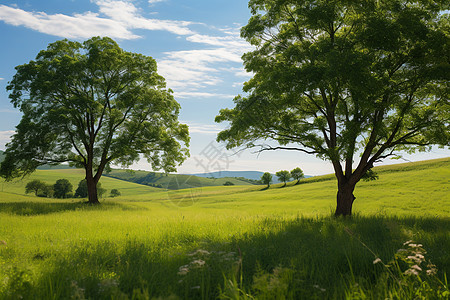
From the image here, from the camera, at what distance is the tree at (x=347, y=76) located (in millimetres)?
11875

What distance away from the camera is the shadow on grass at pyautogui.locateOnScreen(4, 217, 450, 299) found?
3.62m

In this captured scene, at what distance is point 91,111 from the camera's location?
989 inches

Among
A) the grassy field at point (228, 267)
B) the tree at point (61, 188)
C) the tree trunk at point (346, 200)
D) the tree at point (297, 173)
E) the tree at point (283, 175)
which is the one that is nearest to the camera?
the grassy field at point (228, 267)

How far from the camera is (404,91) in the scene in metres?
13.6

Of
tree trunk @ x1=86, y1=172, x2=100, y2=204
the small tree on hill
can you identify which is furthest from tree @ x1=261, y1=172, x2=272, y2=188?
tree trunk @ x1=86, y1=172, x2=100, y2=204

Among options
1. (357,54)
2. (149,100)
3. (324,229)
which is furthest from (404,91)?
(149,100)

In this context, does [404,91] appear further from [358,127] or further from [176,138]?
A: [176,138]

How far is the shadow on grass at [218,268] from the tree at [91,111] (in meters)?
19.8

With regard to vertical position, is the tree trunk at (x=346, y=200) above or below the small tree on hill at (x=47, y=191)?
above

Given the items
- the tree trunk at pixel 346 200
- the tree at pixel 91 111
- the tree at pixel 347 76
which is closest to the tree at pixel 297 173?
the tree at pixel 91 111

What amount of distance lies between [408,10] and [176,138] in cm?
2310

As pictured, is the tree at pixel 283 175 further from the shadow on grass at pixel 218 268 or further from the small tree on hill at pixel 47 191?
the shadow on grass at pixel 218 268

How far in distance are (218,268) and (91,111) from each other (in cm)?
2484

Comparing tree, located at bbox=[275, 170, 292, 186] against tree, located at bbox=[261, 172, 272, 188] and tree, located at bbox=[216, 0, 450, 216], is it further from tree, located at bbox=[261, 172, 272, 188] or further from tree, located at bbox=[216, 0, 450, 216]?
tree, located at bbox=[216, 0, 450, 216]
